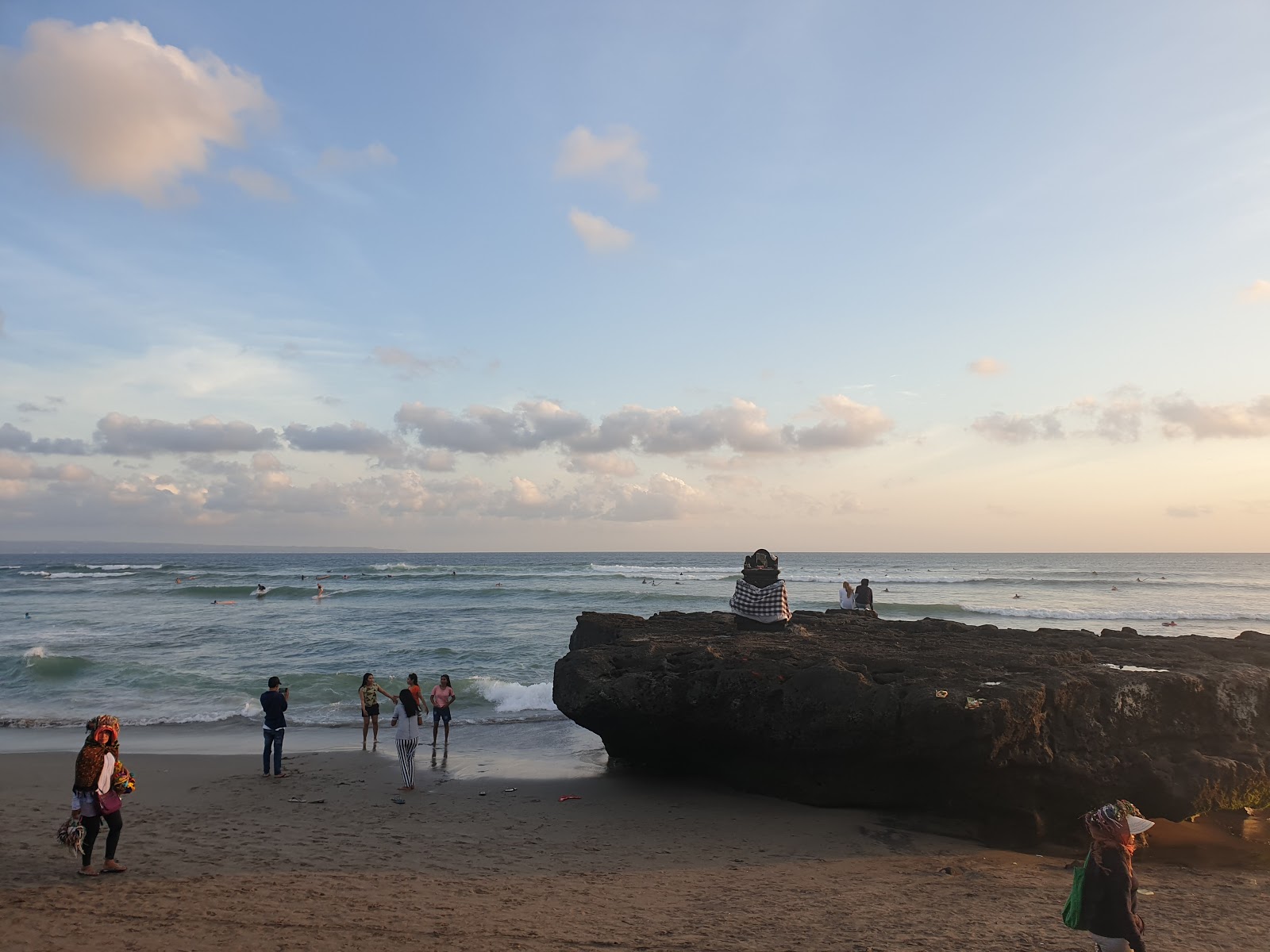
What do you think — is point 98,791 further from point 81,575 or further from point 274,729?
point 81,575

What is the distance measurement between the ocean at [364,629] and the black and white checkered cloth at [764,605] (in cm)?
344

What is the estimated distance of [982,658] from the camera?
9789 mm

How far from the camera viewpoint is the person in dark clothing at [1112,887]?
4645 mm

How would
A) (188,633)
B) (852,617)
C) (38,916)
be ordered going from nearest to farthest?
(38,916), (852,617), (188,633)

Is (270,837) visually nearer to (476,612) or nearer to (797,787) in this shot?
(797,787)

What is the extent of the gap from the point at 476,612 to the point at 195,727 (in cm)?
2043

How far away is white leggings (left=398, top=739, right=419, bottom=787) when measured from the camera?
1077 centimetres

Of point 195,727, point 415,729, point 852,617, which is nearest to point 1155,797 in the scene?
point 852,617

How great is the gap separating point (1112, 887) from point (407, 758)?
889cm

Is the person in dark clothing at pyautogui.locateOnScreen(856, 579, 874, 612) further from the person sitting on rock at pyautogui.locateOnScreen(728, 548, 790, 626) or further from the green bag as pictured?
the green bag

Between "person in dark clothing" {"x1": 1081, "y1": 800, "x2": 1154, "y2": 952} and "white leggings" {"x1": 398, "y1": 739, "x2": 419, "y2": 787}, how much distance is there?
28.2ft

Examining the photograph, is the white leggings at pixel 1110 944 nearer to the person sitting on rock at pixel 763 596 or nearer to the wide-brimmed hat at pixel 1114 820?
the wide-brimmed hat at pixel 1114 820

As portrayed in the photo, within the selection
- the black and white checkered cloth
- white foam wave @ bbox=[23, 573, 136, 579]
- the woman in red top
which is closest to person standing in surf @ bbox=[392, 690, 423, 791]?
the woman in red top

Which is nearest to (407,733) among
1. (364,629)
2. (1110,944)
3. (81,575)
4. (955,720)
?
(955,720)
